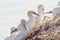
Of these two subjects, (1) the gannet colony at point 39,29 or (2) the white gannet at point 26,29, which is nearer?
(1) the gannet colony at point 39,29

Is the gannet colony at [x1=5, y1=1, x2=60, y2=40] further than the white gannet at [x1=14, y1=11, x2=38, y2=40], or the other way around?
the white gannet at [x1=14, y1=11, x2=38, y2=40]

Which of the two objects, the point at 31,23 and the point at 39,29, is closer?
the point at 39,29

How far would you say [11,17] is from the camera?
2986mm

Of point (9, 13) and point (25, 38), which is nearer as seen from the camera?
point (25, 38)

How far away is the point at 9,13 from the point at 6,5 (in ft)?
1.31

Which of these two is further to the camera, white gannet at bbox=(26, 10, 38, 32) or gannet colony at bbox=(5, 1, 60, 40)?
white gannet at bbox=(26, 10, 38, 32)

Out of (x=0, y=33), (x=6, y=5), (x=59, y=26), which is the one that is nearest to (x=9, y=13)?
(x=6, y=5)

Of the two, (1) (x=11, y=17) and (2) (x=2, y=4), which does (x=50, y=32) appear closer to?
(1) (x=11, y=17)

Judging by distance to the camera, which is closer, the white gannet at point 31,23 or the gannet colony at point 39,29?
the gannet colony at point 39,29

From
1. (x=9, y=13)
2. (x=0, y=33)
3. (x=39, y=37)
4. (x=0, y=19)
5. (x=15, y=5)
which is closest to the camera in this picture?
(x=39, y=37)

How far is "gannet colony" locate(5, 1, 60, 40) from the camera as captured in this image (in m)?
1.70

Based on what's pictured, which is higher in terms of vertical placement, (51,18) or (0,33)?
(51,18)

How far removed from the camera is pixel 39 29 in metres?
1.82

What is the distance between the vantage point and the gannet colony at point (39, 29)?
67.1 inches
